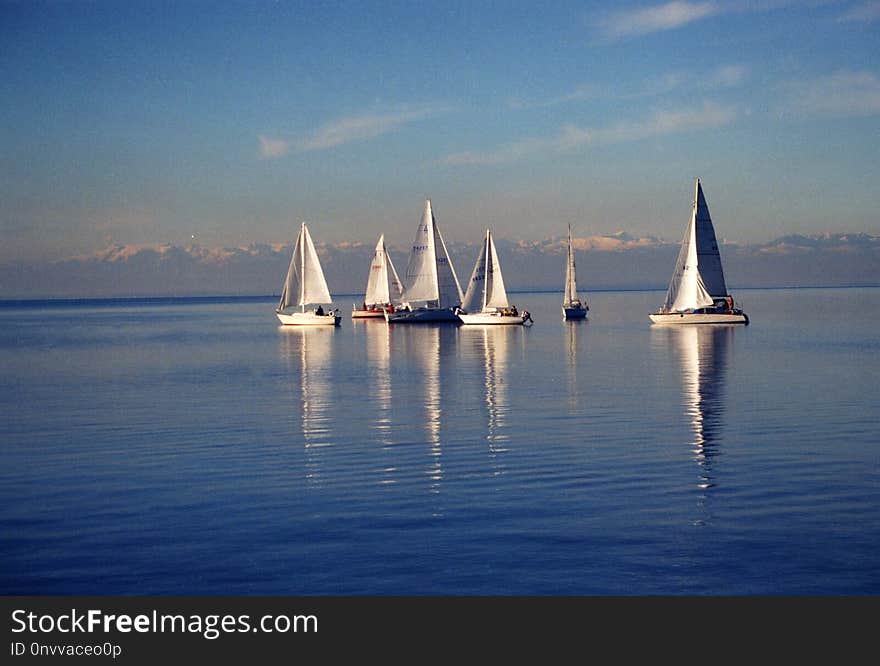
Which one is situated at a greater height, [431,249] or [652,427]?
[431,249]

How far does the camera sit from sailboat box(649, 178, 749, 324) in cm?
10731

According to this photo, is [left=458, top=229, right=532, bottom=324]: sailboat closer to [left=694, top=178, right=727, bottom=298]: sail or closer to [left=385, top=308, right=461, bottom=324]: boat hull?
[left=385, top=308, right=461, bottom=324]: boat hull

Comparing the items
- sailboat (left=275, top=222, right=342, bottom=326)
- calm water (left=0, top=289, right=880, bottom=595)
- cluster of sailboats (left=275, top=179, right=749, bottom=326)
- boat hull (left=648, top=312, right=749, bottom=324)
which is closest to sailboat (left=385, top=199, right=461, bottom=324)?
cluster of sailboats (left=275, top=179, right=749, bottom=326)

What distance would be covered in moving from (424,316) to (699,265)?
31.8 meters

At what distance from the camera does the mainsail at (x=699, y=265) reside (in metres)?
107

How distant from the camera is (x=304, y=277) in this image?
121 m

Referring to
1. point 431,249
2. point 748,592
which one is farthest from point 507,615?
point 431,249

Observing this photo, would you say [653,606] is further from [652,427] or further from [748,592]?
[652,427]

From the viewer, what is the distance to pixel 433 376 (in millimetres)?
54219

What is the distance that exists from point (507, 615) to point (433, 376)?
130 feet

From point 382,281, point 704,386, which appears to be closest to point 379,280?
point 382,281

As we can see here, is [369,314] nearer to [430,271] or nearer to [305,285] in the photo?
[305,285]

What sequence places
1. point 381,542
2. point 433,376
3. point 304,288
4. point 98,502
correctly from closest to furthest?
point 381,542 < point 98,502 < point 433,376 < point 304,288

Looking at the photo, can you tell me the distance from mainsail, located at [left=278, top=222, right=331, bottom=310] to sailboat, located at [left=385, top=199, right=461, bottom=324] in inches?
361
